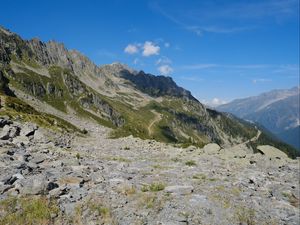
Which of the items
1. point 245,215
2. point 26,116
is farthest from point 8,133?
point 26,116

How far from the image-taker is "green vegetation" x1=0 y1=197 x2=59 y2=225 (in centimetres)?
1508

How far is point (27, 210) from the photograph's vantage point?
15750 mm

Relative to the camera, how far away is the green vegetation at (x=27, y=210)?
49.5 feet

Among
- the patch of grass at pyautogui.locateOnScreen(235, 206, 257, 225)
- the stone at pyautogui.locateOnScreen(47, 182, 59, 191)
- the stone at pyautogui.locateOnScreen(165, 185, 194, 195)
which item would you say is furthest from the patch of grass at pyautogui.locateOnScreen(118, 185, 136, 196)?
the patch of grass at pyautogui.locateOnScreen(235, 206, 257, 225)

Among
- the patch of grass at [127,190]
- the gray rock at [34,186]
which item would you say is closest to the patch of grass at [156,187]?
the patch of grass at [127,190]

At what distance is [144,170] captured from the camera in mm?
28844

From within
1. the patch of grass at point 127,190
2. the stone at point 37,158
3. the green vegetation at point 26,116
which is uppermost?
the green vegetation at point 26,116

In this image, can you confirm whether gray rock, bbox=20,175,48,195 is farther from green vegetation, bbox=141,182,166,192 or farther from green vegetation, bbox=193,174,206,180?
green vegetation, bbox=193,174,206,180

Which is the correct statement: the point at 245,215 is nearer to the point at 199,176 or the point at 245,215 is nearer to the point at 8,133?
the point at 199,176

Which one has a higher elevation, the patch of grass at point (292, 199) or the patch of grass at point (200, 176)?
the patch of grass at point (200, 176)

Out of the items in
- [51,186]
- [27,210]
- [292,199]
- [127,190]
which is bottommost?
[292,199]

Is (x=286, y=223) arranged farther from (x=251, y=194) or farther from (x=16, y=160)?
(x=16, y=160)

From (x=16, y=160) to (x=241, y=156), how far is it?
31.9 metres

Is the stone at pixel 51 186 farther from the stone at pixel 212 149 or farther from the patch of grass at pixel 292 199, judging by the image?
the stone at pixel 212 149
